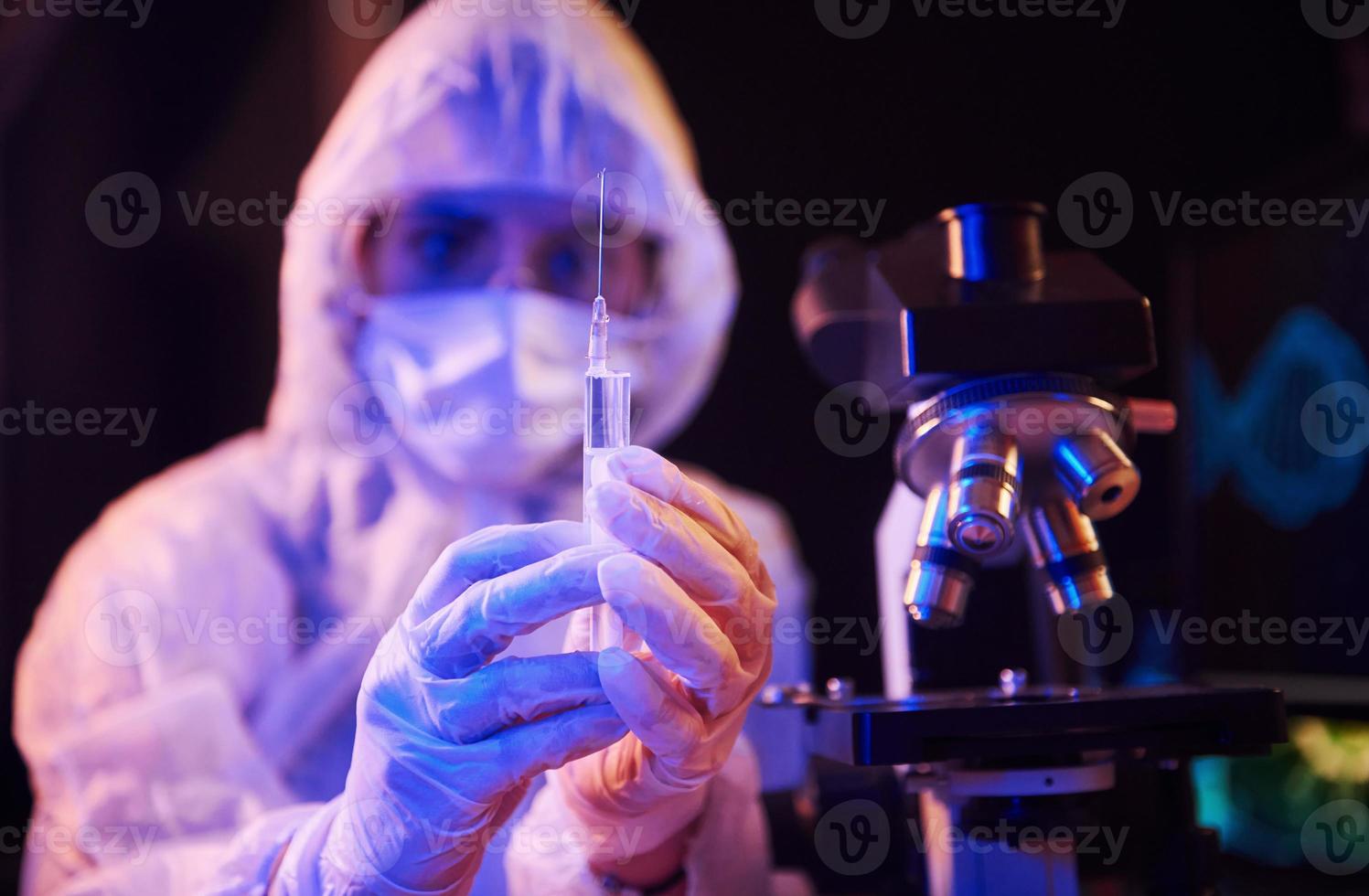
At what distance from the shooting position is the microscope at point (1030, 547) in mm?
798

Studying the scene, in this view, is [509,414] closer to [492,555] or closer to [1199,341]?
[492,555]

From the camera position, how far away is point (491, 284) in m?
1.61

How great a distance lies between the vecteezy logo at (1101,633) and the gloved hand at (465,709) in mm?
936

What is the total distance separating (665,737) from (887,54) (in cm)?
147

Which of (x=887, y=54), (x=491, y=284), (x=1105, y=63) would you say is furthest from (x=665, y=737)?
(x=1105, y=63)

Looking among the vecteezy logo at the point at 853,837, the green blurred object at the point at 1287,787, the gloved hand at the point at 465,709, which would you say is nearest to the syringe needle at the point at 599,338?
the gloved hand at the point at 465,709

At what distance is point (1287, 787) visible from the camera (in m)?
1.77

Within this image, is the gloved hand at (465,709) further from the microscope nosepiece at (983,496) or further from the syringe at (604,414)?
the microscope nosepiece at (983,496)

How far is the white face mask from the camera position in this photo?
1.57 m
